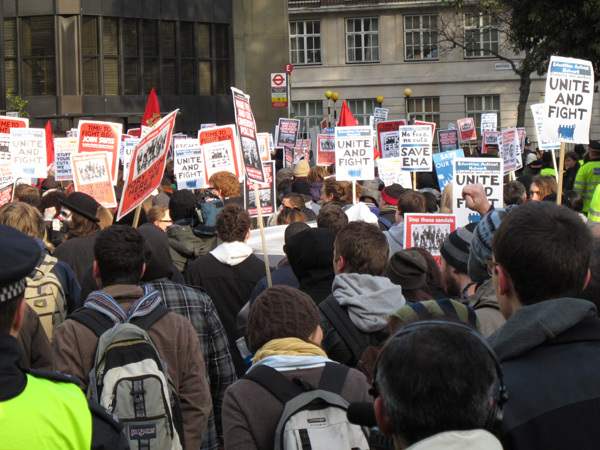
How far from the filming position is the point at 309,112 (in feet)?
166

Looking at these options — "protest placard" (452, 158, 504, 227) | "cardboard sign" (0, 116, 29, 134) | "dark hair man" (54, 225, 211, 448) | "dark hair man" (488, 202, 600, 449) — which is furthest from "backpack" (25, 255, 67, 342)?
"cardboard sign" (0, 116, 29, 134)

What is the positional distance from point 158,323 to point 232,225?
7.69ft

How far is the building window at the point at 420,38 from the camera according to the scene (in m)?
49.1

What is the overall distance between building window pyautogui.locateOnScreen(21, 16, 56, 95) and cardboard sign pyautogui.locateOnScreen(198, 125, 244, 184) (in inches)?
840

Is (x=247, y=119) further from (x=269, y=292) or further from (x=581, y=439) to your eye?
(x=581, y=439)

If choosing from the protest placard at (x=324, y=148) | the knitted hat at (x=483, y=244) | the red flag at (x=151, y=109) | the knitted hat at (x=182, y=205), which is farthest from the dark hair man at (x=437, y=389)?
the protest placard at (x=324, y=148)

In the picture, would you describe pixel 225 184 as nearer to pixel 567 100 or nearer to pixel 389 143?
pixel 567 100

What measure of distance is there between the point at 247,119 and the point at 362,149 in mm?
3408

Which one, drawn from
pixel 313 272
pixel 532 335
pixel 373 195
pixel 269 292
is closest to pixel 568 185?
pixel 373 195

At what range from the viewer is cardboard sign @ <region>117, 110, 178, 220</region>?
7164 mm

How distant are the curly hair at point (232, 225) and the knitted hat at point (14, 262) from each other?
389 centimetres

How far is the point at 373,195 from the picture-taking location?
38.2 feet

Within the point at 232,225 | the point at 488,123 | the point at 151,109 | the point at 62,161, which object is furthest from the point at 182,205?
the point at 488,123

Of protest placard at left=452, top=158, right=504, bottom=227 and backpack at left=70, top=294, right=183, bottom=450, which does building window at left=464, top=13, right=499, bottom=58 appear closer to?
protest placard at left=452, top=158, right=504, bottom=227
